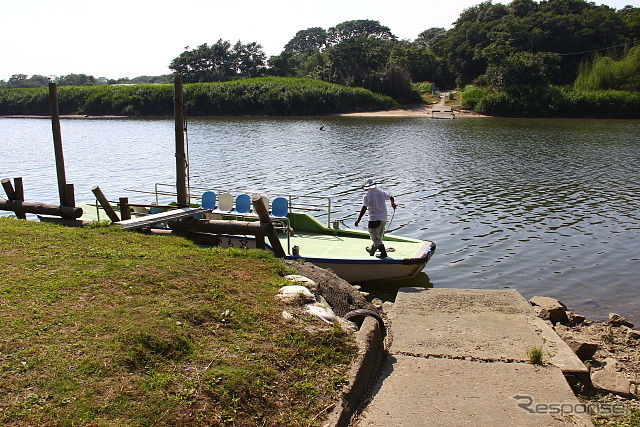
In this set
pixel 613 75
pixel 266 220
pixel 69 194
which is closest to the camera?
pixel 266 220

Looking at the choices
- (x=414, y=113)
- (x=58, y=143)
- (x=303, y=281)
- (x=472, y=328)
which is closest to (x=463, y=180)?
(x=58, y=143)

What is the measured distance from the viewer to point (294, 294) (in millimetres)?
8633

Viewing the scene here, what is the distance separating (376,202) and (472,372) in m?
6.29

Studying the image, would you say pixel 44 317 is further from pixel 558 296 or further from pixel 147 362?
pixel 558 296

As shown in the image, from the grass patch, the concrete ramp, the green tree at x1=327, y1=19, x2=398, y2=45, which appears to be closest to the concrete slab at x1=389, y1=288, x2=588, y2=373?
the concrete ramp

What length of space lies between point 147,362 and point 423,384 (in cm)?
347

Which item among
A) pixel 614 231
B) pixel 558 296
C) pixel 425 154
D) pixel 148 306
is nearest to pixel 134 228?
pixel 148 306

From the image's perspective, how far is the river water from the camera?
659 inches

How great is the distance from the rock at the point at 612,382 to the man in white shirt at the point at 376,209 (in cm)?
609

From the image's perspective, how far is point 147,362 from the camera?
243 inches

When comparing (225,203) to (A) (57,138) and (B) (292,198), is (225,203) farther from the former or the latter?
(B) (292,198)

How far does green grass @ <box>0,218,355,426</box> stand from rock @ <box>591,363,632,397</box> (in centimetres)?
379

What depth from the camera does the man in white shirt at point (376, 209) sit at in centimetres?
1359

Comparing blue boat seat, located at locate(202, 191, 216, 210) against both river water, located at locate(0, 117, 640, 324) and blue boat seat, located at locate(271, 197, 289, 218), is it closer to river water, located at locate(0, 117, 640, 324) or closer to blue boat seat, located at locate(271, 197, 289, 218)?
blue boat seat, located at locate(271, 197, 289, 218)
